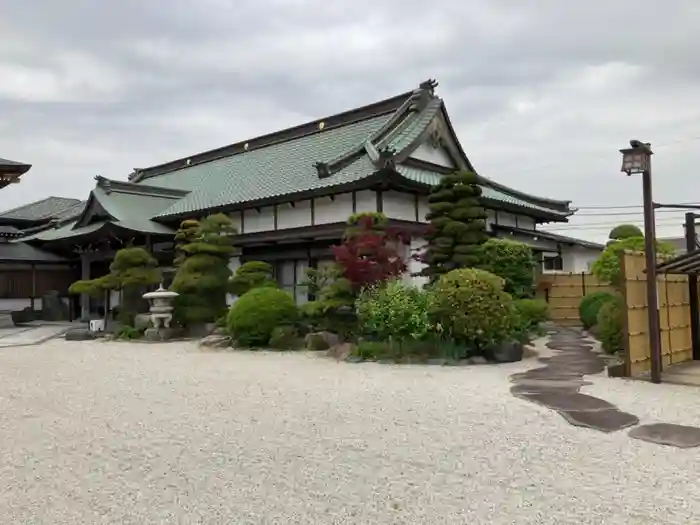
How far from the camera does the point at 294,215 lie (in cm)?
1728

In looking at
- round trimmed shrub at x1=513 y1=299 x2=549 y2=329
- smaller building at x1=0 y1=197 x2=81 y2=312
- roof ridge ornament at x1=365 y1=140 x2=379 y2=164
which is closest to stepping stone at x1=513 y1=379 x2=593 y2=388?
round trimmed shrub at x1=513 y1=299 x2=549 y2=329

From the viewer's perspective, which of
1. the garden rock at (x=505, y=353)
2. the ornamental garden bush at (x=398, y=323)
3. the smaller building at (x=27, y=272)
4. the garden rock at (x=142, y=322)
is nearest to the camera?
the garden rock at (x=505, y=353)

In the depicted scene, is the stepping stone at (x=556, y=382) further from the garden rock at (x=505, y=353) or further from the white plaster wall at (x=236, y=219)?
the white plaster wall at (x=236, y=219)

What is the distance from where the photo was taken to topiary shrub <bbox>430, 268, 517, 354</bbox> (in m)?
10.3

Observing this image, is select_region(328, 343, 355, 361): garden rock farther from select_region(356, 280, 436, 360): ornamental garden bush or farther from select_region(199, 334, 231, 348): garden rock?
select_region(199, 334, 231, 348): garden rock

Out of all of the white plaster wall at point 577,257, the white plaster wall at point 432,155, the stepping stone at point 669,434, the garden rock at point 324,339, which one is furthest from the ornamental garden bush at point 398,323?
the white plaster wall at point 577,257

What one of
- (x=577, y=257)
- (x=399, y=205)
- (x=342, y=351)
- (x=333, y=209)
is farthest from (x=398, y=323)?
(x=577, y=257)

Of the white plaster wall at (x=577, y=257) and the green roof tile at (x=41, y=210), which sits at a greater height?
the green roof tile at (x=41, y=210)

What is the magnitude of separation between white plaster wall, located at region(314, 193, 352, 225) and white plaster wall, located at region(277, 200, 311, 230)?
1.06ft

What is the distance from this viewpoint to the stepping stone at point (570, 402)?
6.66 metres

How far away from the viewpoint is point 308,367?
33.6 ft

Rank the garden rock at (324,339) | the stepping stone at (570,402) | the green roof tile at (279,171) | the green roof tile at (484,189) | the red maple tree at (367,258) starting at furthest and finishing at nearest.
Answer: the green roof tile at (279,171)
the green roof tile at (484,189)
the garden rock at (324,339)
the red maple tree at (367,258)
the stepping stone at (570,402)

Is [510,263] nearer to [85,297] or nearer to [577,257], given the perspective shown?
[577,257]

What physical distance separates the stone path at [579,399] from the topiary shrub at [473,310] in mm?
1037
